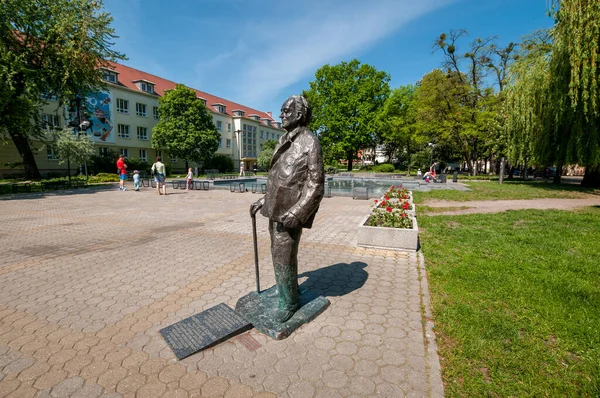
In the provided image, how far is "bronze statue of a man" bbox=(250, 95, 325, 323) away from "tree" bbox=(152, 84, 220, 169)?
35906 millimetres

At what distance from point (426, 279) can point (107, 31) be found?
29201 mm

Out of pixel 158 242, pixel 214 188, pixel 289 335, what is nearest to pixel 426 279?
pixel 289 335

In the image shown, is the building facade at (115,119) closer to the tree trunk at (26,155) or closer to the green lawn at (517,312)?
the tree trunk at (26,155)

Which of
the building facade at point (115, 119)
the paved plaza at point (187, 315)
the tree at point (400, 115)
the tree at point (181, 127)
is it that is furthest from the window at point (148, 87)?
the paved plaza at point (187, 315)

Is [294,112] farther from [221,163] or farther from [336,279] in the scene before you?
[221,163]

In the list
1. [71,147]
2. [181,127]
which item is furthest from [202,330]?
[181,127]

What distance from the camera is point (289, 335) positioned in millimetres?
3217

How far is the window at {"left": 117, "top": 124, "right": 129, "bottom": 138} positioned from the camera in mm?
36062

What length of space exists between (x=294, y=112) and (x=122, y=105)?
41.3 metres

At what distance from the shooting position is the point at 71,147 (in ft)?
73.4

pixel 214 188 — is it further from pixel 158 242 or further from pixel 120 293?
pixel 120 293

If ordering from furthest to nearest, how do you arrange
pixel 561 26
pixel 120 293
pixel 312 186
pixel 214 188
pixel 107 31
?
pixel 107 31
pixel 214 188
pixel 561 26
pixel 120 293
pixel 312 186

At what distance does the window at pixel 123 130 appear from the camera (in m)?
36.1

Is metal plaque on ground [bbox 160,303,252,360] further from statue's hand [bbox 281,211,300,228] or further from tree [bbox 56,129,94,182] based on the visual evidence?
tree [bbox 56,129,94,182]
